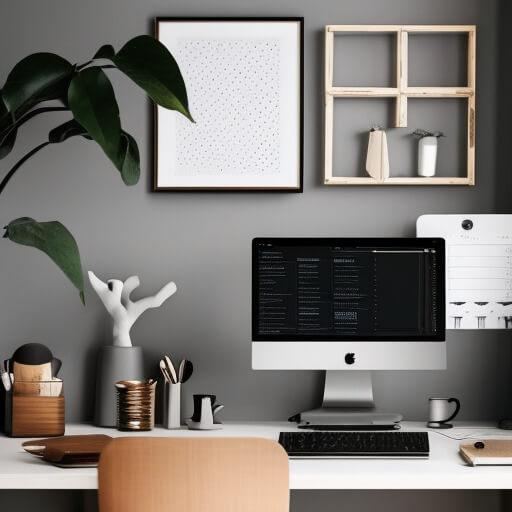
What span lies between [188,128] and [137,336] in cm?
67

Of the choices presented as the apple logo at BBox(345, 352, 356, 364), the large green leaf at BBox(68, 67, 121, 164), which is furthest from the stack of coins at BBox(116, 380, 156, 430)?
the large green leaf at BBox(68, 67, 121, 164)

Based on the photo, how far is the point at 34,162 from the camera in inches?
105

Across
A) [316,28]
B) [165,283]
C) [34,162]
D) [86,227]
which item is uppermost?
[316,28]

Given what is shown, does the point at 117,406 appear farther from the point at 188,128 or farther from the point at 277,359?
the point at 188,128

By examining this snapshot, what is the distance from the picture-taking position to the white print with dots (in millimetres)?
2629

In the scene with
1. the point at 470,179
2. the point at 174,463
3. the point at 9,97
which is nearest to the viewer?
the point at 174,463

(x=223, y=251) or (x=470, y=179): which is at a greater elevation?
(x=470, y=179)

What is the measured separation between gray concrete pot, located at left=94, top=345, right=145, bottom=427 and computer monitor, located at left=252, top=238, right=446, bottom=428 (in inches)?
15.1

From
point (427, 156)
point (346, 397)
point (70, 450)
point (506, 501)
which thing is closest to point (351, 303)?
point (346, 397)

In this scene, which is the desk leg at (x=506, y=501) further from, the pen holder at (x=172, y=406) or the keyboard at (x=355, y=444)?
the pen holder at (x=172, y=406)

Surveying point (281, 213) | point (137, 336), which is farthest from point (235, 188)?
point (137, 336)

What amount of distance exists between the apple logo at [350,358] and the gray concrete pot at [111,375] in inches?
24.2

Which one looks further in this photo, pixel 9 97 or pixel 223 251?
pixel 223 251

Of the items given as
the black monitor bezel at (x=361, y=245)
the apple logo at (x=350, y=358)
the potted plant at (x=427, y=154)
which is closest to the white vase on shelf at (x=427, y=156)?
the potted plant at (x=427, y=154)
